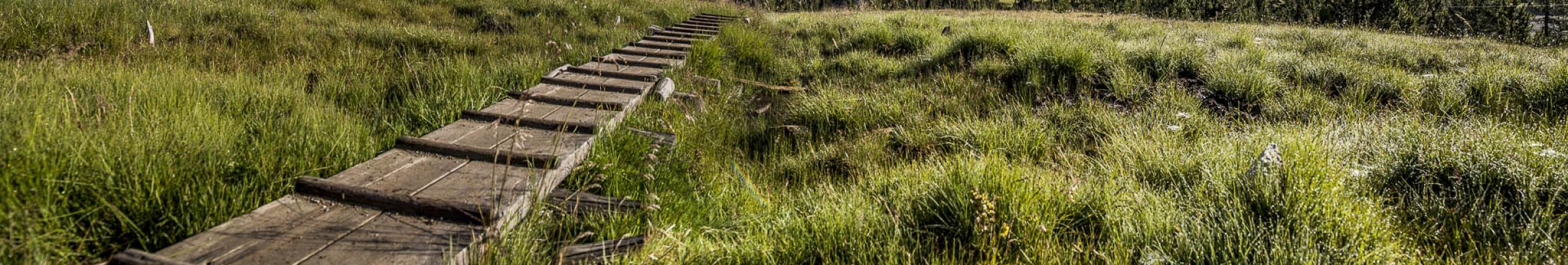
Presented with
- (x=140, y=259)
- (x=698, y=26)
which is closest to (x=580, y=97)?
(x=140, y=259)

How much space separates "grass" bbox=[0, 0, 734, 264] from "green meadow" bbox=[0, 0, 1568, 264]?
0.8 inches

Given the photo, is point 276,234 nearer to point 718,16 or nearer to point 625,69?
point 625,69

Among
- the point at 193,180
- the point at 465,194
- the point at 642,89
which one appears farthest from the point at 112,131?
the point at 642,89

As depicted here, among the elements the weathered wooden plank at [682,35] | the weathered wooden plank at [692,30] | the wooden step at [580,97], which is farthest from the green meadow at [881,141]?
the weathered wooden plank at [692,30]

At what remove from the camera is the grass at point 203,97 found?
6.66 ft

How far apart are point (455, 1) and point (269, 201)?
775 cm

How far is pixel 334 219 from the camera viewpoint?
7.41 feet

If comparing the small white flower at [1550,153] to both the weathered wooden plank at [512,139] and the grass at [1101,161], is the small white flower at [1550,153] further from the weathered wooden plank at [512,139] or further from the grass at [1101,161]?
the weathered wooden plank at [512,139]

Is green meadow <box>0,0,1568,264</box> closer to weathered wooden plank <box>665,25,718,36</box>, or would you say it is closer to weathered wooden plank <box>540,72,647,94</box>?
weathered wooden plank <box>540,72,647,94</box>

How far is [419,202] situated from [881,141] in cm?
256

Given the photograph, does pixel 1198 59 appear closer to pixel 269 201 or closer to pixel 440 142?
pixel 440 142

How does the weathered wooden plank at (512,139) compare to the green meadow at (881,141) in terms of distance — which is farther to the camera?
the weathered wooden plank at (512,139)

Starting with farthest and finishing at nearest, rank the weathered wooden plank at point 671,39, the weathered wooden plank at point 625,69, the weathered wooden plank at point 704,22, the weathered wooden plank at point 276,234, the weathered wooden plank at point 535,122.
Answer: the weathered wooden plank at point 704,22 < the weathered wooden plank at point 671,39 < the weathered wooden plank at point 625,69 < the weathered wooden plank at point 535,122 < the weathered wooden plank at point 276,234

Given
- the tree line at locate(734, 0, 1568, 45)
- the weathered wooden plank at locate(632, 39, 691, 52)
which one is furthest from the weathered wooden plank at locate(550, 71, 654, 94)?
the tree line at locate(734, 0, 1568, 45)
